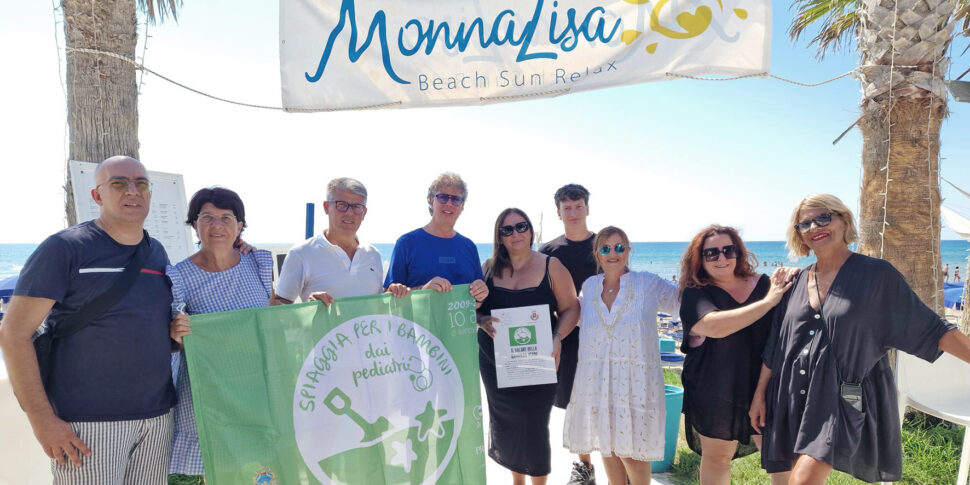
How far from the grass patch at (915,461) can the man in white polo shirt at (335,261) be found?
308 centimetres

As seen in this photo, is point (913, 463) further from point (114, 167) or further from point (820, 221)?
point (114, 167)

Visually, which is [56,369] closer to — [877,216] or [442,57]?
[442,57]

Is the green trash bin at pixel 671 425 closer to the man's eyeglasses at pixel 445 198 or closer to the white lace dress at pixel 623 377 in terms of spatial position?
the white lace dress at pixel 623 377

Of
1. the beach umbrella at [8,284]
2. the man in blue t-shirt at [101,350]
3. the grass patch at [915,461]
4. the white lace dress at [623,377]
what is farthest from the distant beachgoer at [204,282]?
the beach umbrella at [8,284]

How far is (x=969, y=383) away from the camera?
3.37 m

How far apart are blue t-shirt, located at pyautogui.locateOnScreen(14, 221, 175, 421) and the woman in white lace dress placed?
248 centimetres

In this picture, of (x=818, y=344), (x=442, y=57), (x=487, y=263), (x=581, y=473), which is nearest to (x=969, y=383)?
(x=818, y=344)

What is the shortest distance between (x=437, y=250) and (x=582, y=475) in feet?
7.20

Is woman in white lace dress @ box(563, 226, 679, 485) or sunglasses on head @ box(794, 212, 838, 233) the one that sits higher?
sunglasses on head @ box(794, 212, 838, 233)

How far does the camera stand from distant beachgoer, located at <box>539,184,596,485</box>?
394 centimetres

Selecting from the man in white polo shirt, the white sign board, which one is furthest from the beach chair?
the white sign board

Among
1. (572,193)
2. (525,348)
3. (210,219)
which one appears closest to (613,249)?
(525,348)

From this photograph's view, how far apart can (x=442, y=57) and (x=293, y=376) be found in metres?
2.37

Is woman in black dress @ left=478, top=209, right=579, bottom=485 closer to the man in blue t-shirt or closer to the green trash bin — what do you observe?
the green trash bin
